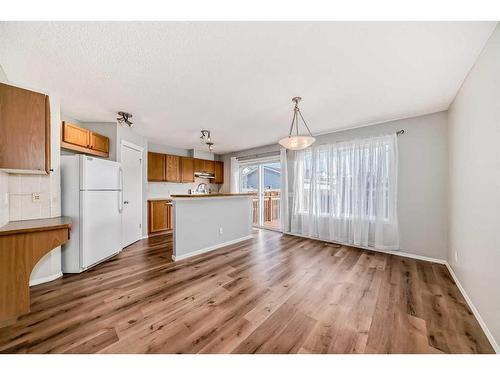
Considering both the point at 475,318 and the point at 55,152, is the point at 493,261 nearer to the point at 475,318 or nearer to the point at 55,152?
the point at 475,318

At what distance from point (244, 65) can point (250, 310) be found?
2334mm

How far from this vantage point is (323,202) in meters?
4.04

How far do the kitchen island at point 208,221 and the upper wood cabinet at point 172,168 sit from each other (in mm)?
2196

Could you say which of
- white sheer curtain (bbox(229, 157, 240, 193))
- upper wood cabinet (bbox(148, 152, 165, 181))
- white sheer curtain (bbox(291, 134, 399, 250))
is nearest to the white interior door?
upper wood cabinet (bbox(148, 152, 165, 181))

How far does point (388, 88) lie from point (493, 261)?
6.30 feet

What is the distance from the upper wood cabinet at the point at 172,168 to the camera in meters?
5.06

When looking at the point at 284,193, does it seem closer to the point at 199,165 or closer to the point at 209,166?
the point at 209,166

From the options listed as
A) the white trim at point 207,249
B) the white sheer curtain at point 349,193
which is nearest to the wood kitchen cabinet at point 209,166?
the white trim at point 207,249

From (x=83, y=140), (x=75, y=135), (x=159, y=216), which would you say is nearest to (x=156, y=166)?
(x=159, y=216)

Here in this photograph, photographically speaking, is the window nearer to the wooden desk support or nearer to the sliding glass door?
the sliding glass door

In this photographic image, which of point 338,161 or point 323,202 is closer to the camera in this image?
point 338,161

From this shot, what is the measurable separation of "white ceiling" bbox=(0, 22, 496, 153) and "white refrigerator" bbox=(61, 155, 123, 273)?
90 centimetres

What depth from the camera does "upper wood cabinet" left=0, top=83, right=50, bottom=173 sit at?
67.2 inches
